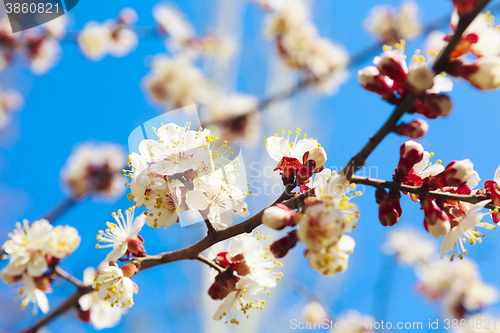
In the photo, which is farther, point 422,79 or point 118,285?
point 118,285

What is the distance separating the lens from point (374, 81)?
0.89 meters

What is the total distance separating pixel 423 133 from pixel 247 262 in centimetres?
74

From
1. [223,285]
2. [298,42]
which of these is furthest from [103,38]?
[223,285]

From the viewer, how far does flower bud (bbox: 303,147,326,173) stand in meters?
1.02

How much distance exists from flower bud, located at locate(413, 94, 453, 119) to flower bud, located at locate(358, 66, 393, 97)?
3.6 inches

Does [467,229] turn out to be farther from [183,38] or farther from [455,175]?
[183,38]

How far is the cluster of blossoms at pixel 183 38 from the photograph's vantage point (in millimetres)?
4316

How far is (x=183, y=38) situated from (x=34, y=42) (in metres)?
1.89

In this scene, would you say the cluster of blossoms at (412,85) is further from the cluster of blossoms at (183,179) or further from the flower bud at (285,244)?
the cluster of blossoms at (183,179)

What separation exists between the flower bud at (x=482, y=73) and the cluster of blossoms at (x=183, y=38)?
4178 millimetres

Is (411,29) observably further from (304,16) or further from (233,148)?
(233,148)

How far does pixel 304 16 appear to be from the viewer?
450cm

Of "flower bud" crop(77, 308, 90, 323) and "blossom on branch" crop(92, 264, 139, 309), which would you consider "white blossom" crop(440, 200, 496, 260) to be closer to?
"blossom on branch" crop(92, 264, 139, 309)

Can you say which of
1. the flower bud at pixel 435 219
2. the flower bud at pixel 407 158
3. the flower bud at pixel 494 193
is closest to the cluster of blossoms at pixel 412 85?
the flower bud at pixel 407 158
